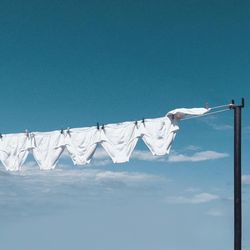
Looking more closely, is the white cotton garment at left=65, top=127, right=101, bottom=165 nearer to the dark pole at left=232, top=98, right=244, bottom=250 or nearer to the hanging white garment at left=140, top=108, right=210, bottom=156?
the hanging white garment at left=140, top=108, right=210, bottom=156

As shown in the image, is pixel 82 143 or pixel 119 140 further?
pixel 82 143

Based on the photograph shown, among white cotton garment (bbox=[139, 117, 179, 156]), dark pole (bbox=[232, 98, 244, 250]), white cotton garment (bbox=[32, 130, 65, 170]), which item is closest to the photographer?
dark pole (bbox=[232, 98, 244, 250])

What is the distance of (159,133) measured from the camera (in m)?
10.5

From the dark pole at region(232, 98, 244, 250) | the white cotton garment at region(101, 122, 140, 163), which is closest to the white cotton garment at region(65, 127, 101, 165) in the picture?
the white cotton garment at region(101, 122, 140, 163)

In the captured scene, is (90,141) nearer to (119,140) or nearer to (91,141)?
(91,141)

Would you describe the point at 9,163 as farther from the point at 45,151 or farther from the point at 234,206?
the point at 234,206

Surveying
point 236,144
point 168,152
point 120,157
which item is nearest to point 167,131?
point 168,152

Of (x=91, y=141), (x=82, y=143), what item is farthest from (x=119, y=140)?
(x=82, y=143)

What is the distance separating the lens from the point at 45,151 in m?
12.2

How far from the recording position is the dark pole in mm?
8125

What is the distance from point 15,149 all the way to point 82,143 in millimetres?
2055

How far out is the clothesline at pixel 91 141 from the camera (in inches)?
410

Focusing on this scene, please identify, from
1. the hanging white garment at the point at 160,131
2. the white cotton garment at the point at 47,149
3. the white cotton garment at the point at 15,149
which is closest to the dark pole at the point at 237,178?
the hanging white garment at the point at 160,131

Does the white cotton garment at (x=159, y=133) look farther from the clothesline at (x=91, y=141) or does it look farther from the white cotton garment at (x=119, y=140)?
the white cotton garment at (x=119, y=140)
